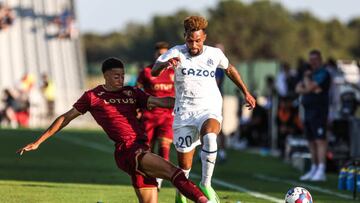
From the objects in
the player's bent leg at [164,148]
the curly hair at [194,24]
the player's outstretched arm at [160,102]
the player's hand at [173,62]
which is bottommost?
the player's bent leg at [164,148]

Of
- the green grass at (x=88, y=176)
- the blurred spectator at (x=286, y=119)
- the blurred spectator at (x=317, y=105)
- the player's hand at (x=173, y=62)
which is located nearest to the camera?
the player's hand at (x=173, y=62)

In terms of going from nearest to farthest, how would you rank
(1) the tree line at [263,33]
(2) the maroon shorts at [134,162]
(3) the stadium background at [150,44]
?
(2) the maroon shorts at [134,162] → (3) the stadium background at [150,44] → (1) the tree line at [263,33]

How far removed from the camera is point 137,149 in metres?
11.2

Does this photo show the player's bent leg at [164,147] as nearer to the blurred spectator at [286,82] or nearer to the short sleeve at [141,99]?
the short sleeve at [141,99]

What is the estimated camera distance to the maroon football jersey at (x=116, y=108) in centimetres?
1139

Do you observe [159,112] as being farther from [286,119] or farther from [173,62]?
[286,119]

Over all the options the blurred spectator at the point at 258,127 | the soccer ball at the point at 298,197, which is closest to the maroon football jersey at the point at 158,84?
the soccer ball at the point at 298,197

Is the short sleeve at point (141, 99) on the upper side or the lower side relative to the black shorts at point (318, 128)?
upper

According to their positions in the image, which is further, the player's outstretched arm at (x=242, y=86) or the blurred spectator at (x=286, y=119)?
the blurred spectator at (x=286, y=119)

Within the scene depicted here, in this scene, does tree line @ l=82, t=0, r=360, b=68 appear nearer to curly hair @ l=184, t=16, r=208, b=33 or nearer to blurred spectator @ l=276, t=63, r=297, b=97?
blurred spectator @ l=276, t=63, r=297, b=97

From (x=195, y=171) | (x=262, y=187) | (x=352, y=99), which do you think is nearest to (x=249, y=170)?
(x=195, y=171)

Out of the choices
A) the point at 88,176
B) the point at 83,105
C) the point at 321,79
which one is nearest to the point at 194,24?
the point at 83,105

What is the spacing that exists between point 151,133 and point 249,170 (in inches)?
229

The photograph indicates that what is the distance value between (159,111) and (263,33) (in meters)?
89.9
